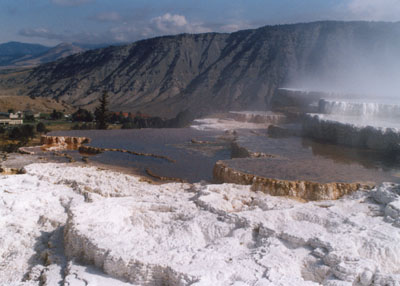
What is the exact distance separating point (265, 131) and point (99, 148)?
27.9 feet

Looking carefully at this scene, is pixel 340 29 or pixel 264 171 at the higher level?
pixel 340 29

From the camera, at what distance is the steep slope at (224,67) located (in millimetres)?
52600

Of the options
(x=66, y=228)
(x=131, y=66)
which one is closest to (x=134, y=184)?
(x=66, y=228)

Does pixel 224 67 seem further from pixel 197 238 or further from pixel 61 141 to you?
pixel 197 238

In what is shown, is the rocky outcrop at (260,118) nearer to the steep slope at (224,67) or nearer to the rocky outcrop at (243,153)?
the rocky outcrop at (243,153)

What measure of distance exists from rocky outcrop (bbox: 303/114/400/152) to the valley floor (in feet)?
18.1

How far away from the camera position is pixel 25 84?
74250 mm

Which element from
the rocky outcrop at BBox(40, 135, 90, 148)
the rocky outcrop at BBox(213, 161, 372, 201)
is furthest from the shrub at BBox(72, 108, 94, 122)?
the rocky outcrop at BBox(213, 161, 372, 201)

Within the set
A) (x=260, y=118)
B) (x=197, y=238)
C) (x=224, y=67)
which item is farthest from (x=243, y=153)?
(x=224, y=67)

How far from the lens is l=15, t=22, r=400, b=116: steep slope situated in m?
52.6

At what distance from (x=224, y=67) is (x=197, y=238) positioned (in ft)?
195

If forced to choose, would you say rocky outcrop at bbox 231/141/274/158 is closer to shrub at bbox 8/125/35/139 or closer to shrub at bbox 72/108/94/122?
shrub at bbox 8/125/35/139

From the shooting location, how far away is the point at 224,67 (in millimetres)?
64062

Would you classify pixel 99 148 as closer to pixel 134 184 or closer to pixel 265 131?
pixel 134 184
